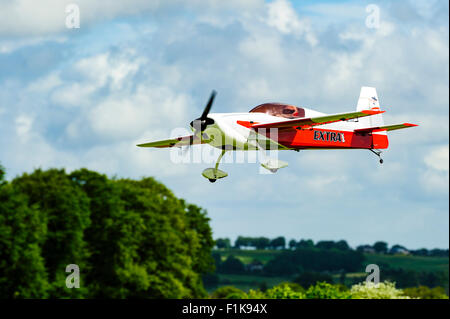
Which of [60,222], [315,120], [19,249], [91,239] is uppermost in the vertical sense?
[60,222]

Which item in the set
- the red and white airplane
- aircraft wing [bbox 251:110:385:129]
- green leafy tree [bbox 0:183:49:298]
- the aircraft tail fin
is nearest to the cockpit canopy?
the red and white airplane

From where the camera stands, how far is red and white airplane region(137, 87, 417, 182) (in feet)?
36.9

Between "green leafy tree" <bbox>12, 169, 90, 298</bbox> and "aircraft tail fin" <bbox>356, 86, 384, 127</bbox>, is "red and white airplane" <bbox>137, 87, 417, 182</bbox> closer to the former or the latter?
"aircraft tail fin" <bbox>356, 86, 384, 127</bbox>

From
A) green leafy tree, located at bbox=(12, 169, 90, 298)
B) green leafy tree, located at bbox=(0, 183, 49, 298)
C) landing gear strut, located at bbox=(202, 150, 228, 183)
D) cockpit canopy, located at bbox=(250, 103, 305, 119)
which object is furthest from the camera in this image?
green leafy tree, located at bbox=(12, 169, 90, 298)

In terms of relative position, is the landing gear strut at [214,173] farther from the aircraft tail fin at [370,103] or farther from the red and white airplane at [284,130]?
the aircraft tail fin at [370,103]

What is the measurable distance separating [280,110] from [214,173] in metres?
1.71

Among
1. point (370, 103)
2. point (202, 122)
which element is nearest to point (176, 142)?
point (202, 122)

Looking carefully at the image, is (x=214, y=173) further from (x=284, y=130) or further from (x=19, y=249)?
(x=19, y=249)

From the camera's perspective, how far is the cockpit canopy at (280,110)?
1188 cm

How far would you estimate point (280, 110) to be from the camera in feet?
40.1

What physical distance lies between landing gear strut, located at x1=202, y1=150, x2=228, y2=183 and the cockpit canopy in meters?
1.20

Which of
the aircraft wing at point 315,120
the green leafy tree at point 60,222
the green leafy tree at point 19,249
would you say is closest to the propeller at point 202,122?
the aircraft wing at point 315,120
